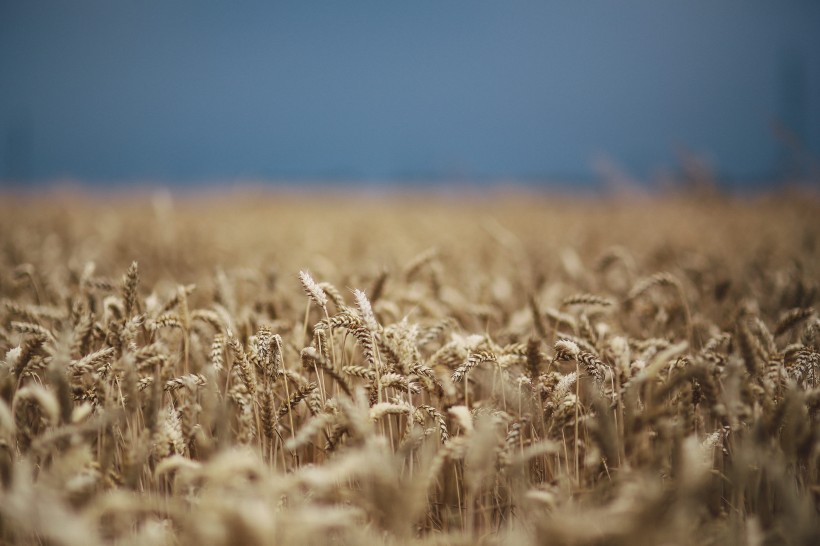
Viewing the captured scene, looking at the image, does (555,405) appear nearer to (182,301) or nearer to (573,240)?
(182,301)

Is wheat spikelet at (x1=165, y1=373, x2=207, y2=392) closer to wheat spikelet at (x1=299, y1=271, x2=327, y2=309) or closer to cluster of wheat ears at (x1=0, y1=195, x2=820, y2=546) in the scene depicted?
cluster of wheat ears at (x1=0, y1=195, x2=820, y2=546)

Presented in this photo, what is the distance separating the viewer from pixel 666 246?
3.98 meters

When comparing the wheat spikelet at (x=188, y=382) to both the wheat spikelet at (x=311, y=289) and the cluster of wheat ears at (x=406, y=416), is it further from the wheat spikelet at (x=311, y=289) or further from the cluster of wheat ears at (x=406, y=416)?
the wheat spikelet at (x=311, y=289)

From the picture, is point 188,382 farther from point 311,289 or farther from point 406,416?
point 406,416

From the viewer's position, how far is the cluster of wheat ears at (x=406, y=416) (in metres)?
0.89

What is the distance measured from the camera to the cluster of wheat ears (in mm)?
893

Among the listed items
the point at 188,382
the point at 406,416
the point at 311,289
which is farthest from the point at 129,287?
the point at 406,416

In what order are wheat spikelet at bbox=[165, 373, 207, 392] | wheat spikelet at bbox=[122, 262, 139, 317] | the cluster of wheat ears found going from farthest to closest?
1. wheat spikelet at bbox=[122, 262, 139, 317]
2. wheat spikelet at bbox=[165, 373, 207, 392]
3. the cluster of wheat ears

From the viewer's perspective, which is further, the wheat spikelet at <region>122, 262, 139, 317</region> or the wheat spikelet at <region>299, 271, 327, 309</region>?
the wheat spikelet at <region>122, 262, 139, 317</region>

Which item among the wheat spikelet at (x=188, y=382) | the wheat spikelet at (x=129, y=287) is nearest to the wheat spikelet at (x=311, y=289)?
the wheat spikelet at (x=188, y=382)

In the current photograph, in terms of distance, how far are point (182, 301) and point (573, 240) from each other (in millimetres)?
4051

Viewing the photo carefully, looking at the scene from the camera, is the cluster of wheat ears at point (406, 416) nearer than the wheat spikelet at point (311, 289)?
Yes

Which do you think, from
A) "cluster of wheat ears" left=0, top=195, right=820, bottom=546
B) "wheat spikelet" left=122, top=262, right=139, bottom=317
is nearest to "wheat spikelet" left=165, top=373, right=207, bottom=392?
"cluster of wheat ears" left=0, top=195, right=820, bottom=546

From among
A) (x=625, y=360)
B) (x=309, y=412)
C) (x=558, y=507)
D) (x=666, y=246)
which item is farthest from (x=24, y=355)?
(x=666, y=246)
